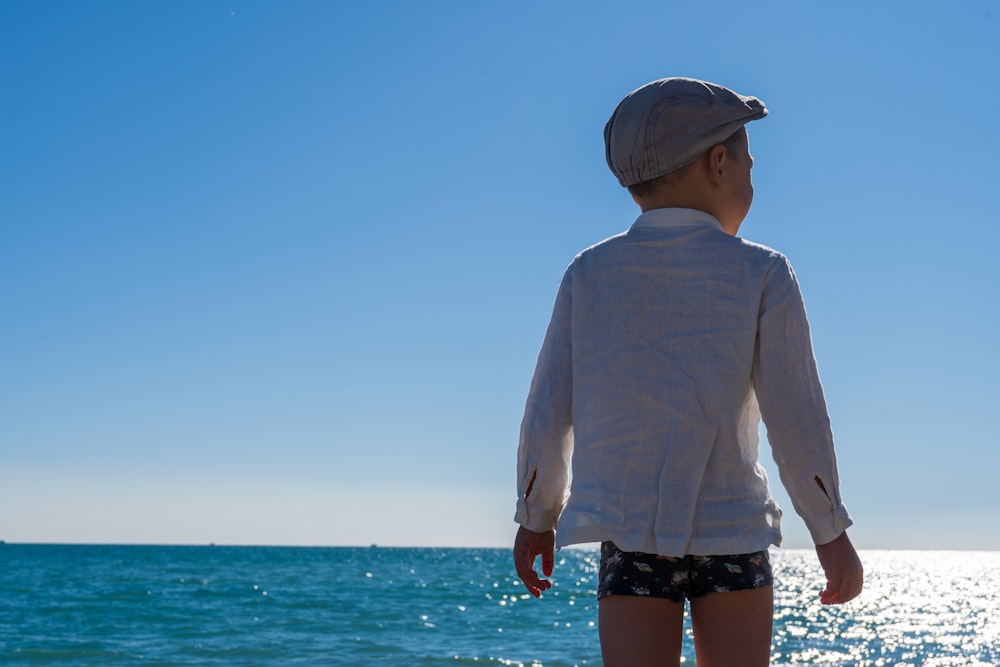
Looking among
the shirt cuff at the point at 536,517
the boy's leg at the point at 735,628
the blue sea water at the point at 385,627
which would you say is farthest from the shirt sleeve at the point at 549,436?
the blue sea water at the point at 385,627

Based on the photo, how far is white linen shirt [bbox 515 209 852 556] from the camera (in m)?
1.58

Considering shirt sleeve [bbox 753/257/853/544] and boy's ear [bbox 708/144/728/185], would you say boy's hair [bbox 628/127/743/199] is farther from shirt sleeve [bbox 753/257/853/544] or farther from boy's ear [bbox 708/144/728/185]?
shirt sleeve [bbox 753/257/853/544]

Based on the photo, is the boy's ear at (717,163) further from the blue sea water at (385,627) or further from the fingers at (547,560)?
the blue sea water at (385,627)

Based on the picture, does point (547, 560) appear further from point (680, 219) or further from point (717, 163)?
point (717, 163)

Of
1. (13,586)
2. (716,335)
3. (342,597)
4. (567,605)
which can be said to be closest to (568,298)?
(716,335)

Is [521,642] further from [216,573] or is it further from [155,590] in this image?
[216,573]

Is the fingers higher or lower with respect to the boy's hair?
lower

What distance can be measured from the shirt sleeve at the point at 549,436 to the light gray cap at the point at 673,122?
0.26 meters

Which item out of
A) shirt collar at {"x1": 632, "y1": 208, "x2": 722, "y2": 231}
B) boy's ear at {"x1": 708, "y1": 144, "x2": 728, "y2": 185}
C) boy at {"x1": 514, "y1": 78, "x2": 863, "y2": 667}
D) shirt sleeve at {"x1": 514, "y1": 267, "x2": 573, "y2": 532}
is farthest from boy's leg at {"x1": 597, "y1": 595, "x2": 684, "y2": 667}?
boy's ear at {"x1": 708, "y1": 144, "x2": 728, "y2": 185}

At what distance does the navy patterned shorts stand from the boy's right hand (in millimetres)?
107

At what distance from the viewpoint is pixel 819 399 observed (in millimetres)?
1642

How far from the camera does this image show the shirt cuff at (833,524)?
62.7 inches

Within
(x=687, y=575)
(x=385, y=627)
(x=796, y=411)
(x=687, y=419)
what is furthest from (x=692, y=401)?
(x=385, y=627)

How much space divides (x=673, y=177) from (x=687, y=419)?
1.50 feet
